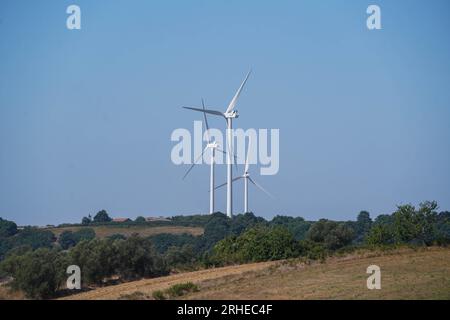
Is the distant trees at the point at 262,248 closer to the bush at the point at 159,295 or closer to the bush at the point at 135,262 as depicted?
the bush at the point at 135,262

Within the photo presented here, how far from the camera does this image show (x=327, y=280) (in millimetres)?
43062

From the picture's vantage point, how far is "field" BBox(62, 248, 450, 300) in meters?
37.3

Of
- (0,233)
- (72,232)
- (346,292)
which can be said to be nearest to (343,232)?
(346,292)

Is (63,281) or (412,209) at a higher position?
(412,209)

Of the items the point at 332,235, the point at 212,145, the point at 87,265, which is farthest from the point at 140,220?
the point at 87,265

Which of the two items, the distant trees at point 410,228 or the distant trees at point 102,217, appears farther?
the distant trees at point 102,217

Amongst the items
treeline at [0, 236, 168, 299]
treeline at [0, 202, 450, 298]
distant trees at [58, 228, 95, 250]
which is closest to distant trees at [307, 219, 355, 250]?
treeline at [0, 202, 450, 298]

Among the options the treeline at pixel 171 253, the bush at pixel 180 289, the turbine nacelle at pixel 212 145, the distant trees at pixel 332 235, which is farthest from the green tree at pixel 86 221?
A: the bush at pixel 180 289

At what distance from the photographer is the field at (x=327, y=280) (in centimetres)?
3728

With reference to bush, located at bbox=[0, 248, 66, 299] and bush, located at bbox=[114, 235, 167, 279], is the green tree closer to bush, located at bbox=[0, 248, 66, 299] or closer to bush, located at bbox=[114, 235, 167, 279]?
bush, located at bbox=[114, 235, 167, 279]
